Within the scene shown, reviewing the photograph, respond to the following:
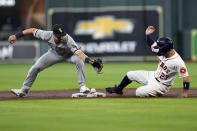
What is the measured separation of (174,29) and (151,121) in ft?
62.4

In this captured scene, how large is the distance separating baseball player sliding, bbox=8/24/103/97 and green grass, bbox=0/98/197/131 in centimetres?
77

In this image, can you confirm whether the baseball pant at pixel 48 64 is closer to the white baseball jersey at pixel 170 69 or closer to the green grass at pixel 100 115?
the green grass at pixel 100 115

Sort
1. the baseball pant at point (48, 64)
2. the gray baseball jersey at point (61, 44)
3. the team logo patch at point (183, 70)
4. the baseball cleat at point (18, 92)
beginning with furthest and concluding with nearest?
the baseball cleat at point (18, 92) < the baseball pant at point (48, 64) < the gray baseball jersey at point (61, 44) < the team logo patch at point (183, 70)

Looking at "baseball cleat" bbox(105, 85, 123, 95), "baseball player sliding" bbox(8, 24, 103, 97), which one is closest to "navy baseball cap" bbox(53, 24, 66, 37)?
"baseball player sliding" bbox(8, 24, 103, 97)

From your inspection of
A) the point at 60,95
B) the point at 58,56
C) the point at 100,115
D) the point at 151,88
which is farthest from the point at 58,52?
the point at 100,115

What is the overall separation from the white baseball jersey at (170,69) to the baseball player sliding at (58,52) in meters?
1.07

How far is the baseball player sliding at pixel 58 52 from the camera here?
422 inches

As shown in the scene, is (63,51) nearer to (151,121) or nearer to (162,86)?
(162,86)

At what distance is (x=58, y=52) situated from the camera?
1112 centimetres

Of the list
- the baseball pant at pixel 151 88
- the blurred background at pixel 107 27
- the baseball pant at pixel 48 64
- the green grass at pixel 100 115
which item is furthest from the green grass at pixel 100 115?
the blurred background at pixel 107 27

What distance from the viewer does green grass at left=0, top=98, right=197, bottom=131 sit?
7.30 m

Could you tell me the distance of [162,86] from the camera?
34.9 ft

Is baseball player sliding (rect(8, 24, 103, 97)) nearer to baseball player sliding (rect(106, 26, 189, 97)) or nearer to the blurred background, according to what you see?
baseball player sliding (rect(106, 26, 189, 97))

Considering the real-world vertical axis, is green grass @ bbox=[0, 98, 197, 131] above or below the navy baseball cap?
below
